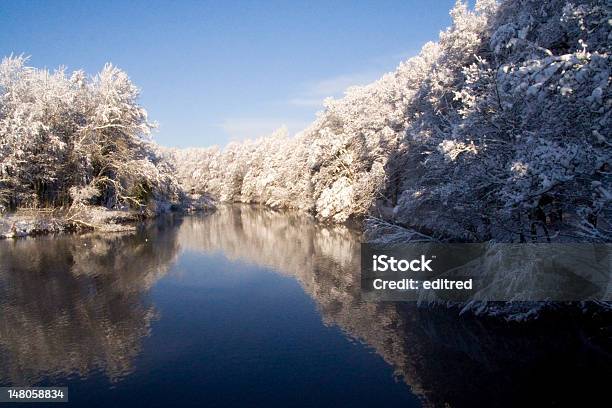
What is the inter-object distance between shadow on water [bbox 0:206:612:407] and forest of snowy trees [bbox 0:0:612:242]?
A: 3303 millimetres

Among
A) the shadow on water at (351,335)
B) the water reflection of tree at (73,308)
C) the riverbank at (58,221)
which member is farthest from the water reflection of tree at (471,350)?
the riverbank at (58,221)

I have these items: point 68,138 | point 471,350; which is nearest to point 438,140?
point 471,350

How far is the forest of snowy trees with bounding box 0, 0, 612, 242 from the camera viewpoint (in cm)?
986

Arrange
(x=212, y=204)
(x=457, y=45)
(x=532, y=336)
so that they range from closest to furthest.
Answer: (x=532, y=336) → (x=457, y=45) → (x=212, y=204)

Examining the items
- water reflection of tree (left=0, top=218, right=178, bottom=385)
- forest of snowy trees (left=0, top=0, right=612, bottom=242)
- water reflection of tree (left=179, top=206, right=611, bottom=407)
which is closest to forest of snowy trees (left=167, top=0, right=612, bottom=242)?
forest of snowy trees (left=0, top=0, right=612, bottom=242)

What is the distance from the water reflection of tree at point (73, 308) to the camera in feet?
38.5

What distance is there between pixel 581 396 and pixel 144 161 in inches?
1577

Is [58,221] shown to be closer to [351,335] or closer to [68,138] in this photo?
[68,138]

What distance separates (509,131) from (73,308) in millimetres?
17133

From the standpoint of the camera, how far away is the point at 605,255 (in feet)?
40.3

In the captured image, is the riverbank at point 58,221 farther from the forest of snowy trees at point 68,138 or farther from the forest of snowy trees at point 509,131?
the forest of snowy trees at point 509,131

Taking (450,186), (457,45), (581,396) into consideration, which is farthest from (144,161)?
(581,396)

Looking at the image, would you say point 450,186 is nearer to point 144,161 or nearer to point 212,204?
point 144,161

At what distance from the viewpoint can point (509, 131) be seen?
40.3ft
